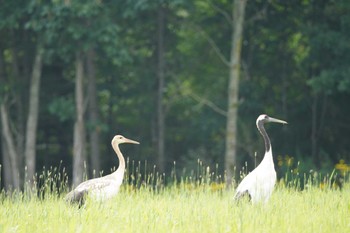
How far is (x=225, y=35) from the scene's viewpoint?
24562 millimetres

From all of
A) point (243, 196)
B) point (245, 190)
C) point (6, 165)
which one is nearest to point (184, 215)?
point (243, 196)

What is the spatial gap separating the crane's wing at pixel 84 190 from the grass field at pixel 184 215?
155 mm

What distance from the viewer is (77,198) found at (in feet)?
34.0

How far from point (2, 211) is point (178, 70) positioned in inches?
626

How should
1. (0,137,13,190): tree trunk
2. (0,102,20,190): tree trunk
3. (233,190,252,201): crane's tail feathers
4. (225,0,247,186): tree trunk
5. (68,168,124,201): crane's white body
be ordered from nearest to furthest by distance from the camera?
(233,190,252,201): crane's tail feathers → (68,168,124,201): crane's white body → (225,0,247,186): tree trunk → (0,102,20,190): tree trunk → (0,137,13,190): tree trunk

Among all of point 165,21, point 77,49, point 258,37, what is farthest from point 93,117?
point 258,37

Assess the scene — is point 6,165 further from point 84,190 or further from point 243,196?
point 243,196

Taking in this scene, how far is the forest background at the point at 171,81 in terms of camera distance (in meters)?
20.8

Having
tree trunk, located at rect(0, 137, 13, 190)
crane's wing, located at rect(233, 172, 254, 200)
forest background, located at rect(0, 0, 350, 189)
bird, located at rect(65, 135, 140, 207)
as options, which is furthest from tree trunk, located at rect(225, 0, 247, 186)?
crane's wing, located at rect(233, 172, 254, 200)

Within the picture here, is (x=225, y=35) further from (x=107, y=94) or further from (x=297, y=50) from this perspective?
(x=107, y=94)

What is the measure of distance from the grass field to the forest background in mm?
9383

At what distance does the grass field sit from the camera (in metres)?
8.52

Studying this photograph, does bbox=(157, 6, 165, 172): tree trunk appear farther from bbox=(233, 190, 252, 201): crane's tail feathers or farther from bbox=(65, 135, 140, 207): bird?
bbox=(233, 190, 252, 201): crane's tail feathers

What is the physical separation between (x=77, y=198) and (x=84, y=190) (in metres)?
0.17
